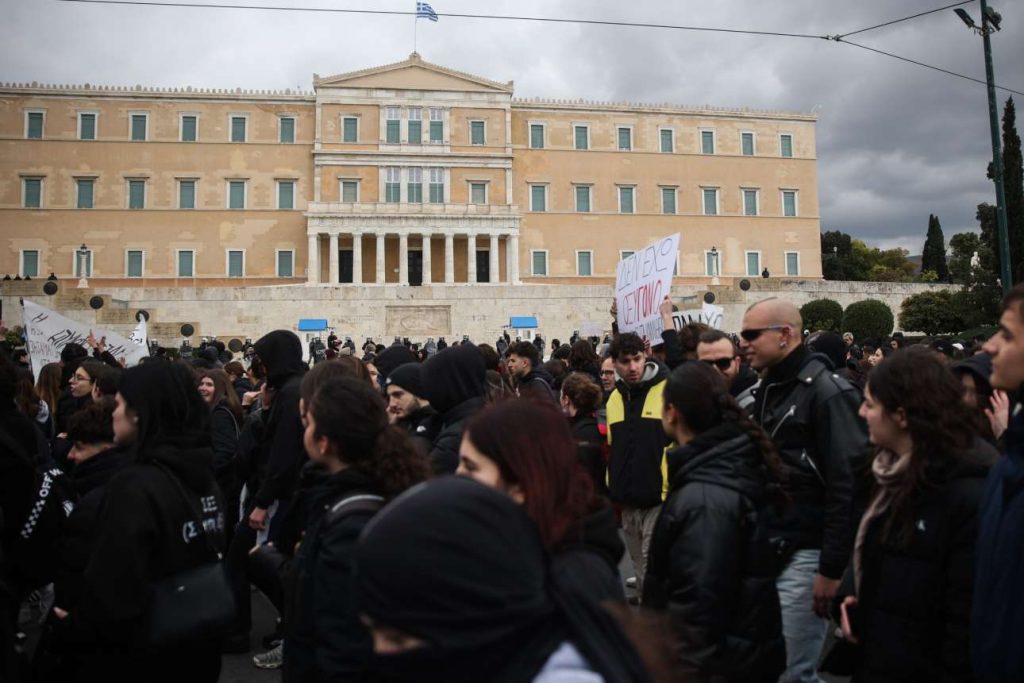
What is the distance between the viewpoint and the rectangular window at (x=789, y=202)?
1818 inches

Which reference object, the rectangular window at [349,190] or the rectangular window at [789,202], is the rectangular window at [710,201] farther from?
the rectangular window at [349,190]

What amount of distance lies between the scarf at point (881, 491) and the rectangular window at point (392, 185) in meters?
40.4

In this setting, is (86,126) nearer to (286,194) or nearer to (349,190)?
(286,194)

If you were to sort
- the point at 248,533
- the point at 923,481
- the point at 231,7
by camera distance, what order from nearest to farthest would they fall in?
1. the point at 923,481
2. the point at 248,533
3. the point at 231,7

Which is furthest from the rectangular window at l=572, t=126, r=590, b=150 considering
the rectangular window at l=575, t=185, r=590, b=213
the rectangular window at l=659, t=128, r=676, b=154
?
the rectangular window at l=659, t=128, r=676, b=154

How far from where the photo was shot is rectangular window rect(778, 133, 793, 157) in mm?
46219

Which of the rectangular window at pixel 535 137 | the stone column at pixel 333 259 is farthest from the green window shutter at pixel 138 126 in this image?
the rectangular window at pixel 535 137

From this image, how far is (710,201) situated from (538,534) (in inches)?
1839

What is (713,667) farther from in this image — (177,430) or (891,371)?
(177,430)

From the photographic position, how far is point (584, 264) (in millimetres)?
43719

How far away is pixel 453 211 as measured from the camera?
40375 mm

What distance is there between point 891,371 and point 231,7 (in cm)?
1139

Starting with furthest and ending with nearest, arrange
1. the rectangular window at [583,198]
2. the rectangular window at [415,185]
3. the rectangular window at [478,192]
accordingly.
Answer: the rectangular window at [583,198] < the rectangular window at [478,192] < the rectangular window at [415,185]

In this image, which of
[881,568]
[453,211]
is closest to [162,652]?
[881,568]
